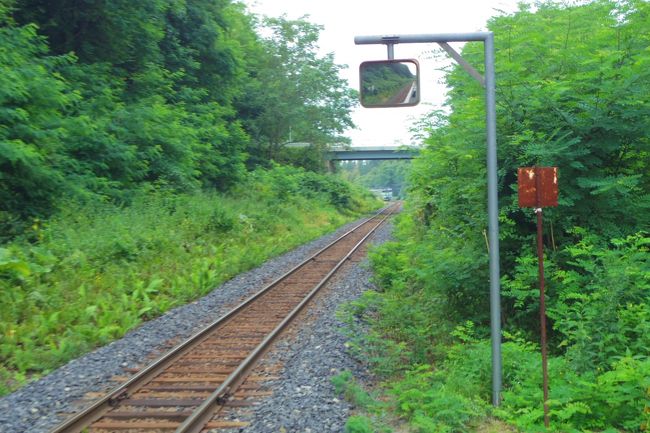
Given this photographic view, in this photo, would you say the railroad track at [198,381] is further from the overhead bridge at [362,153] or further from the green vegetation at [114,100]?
the overhead bridge at [362,153]

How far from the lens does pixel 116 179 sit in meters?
18.4

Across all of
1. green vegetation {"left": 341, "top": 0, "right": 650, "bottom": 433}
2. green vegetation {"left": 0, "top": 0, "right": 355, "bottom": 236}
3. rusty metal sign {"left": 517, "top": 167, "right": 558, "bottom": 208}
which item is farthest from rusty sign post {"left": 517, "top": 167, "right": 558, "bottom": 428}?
green vegetation {"left": 0, "top": 0, "right": 355, "bottom": 236}

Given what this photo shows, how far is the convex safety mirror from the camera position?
6414mm

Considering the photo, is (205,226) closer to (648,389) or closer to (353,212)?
(648,389)

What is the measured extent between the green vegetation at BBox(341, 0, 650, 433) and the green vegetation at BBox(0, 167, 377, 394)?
457cm

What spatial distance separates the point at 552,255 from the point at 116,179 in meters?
14.0

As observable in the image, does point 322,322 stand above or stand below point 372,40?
below

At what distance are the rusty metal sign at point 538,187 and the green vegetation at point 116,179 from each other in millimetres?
6603

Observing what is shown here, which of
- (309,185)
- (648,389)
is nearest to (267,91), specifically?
(309,185)

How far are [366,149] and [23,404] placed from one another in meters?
57.6

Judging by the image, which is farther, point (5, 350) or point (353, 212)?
point (353, 212)

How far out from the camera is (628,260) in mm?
7219

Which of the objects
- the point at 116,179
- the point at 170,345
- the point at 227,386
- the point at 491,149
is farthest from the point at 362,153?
the point at 491,149

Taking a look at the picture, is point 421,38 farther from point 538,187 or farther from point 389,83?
point 538,187
